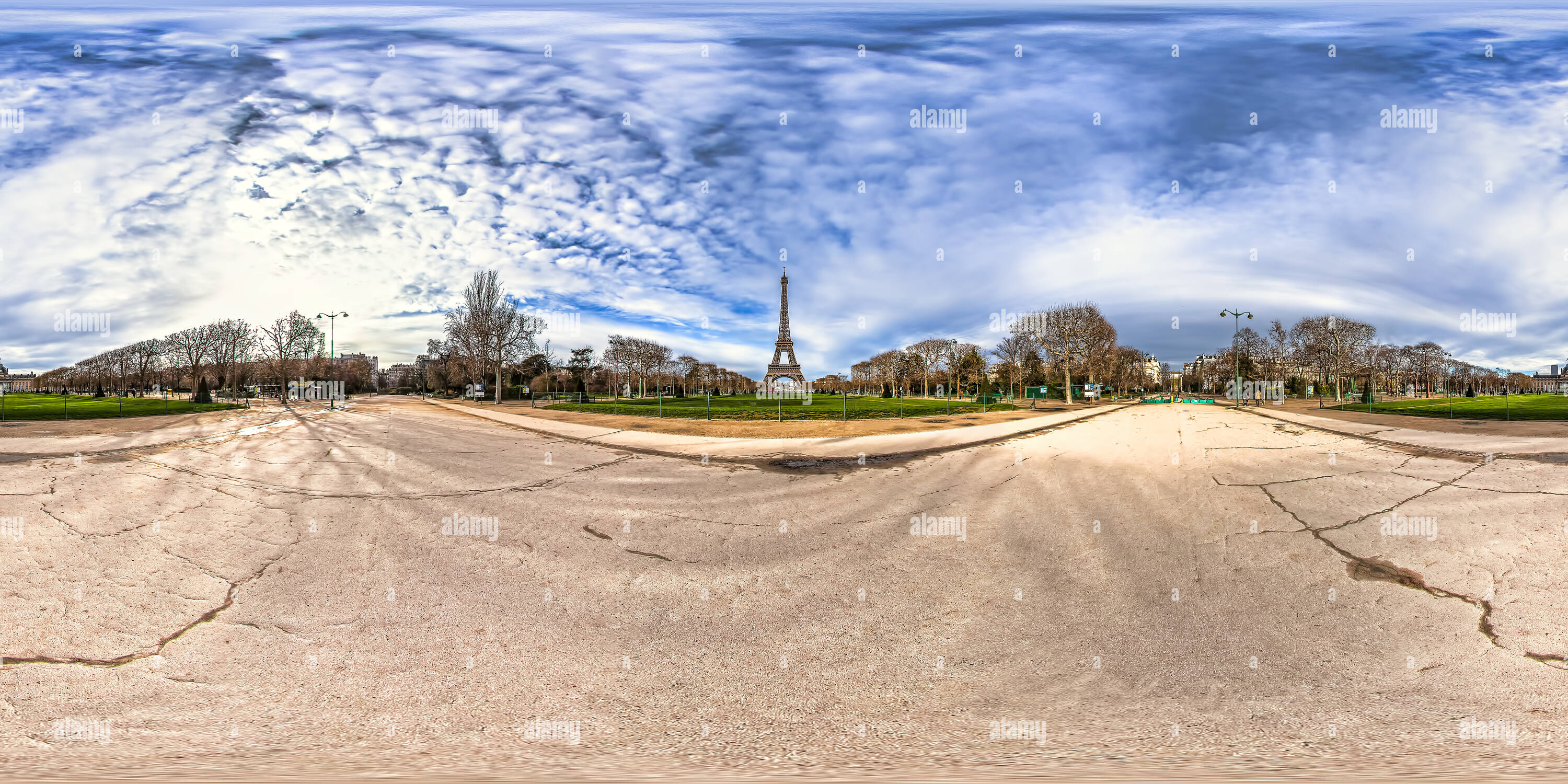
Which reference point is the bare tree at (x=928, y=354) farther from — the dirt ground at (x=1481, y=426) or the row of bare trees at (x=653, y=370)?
the dirt ground at (x=1481, y=426)

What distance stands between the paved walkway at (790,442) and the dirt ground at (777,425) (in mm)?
643

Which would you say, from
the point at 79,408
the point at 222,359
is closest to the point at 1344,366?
the point at 79,408

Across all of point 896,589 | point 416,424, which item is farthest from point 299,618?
point 416,424

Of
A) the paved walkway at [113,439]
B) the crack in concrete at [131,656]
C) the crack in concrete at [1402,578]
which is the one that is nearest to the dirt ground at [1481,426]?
the crack in concrete at [1402,578]

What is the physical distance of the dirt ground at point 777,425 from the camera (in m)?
14.0

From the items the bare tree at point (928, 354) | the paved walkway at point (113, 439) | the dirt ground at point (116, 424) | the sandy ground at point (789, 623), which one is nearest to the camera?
the sandy ground at point (789, 623)

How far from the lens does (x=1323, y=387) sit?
3850cm

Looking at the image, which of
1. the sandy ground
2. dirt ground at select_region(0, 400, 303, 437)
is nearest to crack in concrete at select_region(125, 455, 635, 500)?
the sandy ground

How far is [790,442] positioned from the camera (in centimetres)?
1207

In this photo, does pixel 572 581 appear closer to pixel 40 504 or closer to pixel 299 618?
pixel 299 618

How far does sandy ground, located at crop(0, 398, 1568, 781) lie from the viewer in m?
3.20

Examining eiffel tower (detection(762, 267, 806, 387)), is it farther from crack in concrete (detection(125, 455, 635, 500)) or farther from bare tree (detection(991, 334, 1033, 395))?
crack in concrete (detection(125, 455, 635, 500))

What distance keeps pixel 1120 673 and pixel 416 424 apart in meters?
17.5

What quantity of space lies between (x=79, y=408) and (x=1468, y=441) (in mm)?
29482
